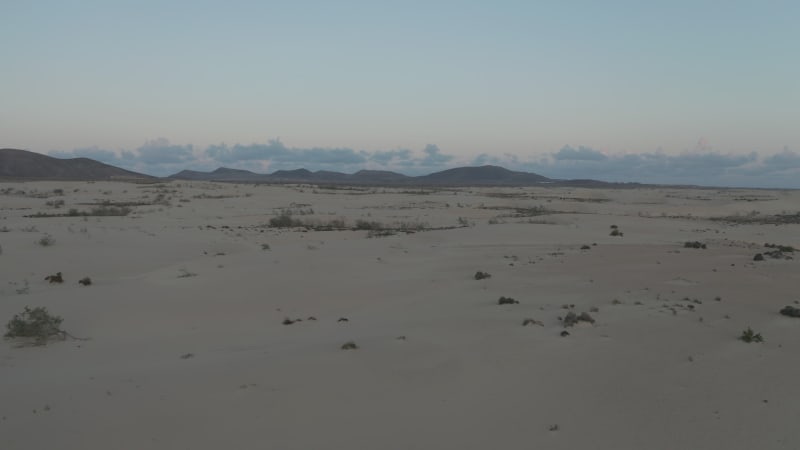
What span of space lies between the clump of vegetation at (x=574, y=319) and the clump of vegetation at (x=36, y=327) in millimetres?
6382

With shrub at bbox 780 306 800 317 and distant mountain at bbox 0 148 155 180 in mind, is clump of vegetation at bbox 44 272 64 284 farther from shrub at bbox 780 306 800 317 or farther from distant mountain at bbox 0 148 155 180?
distant mountain at bbox 0 148 155 180

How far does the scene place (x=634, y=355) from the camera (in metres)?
6.24

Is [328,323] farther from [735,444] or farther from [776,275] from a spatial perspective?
[776,275]

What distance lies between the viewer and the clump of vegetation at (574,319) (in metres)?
7.45

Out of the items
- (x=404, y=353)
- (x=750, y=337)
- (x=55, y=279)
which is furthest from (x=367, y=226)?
(x=750, y=337)

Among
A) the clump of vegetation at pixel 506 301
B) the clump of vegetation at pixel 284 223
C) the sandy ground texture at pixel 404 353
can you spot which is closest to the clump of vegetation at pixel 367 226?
the clump of vegetation at pixel 284 223

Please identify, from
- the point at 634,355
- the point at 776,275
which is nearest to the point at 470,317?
the point at 634,355

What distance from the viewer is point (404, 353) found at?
21.6 ft

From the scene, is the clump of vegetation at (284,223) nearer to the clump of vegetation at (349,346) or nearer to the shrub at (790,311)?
the clump of vegetation at (349,346)

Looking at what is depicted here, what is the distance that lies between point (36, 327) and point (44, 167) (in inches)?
5455

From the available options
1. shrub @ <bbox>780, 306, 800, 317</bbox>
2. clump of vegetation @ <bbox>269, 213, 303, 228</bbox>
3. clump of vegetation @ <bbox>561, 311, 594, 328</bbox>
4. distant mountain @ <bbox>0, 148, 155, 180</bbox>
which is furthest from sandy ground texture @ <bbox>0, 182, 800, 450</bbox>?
distant mountain @ <bbox>0, 148, 155, 180</bbox>

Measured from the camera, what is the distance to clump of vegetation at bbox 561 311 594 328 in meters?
7.45

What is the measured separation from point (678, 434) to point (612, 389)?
2.95ft

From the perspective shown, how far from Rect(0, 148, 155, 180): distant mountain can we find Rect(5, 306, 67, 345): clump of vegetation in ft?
383
